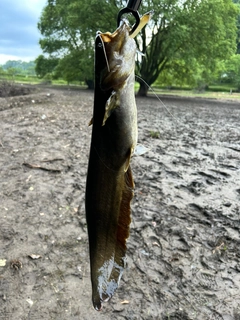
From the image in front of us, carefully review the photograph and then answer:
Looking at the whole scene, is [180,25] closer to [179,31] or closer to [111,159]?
[179,31]

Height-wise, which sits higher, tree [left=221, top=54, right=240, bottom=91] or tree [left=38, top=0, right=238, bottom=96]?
tree [left=38, top=0, right=238, bottom=96]

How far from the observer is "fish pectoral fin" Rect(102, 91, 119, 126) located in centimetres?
141

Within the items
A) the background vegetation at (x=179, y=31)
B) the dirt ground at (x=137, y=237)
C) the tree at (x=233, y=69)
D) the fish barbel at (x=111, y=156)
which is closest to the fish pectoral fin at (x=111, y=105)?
the fish barbel at (x=111, y=156)

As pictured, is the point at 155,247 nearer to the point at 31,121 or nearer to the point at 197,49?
the point at 31,121

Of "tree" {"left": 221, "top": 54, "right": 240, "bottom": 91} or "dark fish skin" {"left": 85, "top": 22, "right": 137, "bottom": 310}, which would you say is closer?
"dark fish skin" {"left": 85, "top": 22, "right": 137, "bottom": 310}

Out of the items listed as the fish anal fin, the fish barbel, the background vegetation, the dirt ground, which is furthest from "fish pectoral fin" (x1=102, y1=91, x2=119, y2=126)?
the background vegetation

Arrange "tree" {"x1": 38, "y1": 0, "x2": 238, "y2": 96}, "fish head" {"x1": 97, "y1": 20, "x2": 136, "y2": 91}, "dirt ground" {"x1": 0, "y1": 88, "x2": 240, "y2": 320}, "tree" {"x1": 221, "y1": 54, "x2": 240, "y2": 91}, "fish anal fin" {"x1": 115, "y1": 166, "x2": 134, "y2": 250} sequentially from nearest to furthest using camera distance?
"fish head" {"x1": 97, "y1": 20, "x2": 136, "y2": 91} → "fish anal fin" {"x1": 115, "y1": 166, "x2": 134, "y2": 250} → "dirt ground" {"x1": 0, "y1": 88, "x2": 240, "y2": 320} → "tree" {"x1": 38, "y1": 0, "x2": 238, "y2": 96} → "tree" {"x1": 221, "y1": 54, "x2": 240, "y2": 91}

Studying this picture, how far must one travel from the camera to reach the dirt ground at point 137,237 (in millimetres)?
3258

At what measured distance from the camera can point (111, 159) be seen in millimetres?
1507

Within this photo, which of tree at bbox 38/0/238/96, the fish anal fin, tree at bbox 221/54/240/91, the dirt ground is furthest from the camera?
tree at bbox 221/54/240/91

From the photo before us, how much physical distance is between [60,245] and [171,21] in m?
22.8

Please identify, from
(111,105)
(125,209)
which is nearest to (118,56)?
(111,105)

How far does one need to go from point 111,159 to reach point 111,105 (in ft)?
0.79

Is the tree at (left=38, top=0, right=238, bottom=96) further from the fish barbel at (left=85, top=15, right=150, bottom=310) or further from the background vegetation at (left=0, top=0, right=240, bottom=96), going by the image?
the fish barbel at (left=85, top=15, right=150, bottom=310)
